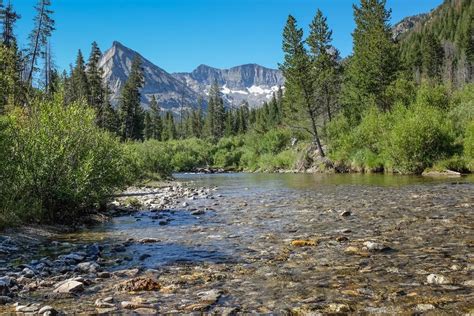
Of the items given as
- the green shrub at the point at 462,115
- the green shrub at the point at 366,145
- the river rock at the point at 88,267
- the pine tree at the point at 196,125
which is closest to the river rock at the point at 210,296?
the river rock at the point at 88,267

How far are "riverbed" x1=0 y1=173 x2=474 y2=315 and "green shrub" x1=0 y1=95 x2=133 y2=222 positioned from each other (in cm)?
166

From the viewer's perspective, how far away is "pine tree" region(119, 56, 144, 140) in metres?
89.8

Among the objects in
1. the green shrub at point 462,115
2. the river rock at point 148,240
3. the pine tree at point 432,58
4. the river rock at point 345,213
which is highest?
the pine tree at point 432,58

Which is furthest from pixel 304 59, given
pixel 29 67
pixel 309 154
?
pixel 29 67

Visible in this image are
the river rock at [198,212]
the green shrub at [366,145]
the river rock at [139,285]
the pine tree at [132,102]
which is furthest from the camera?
the pine tree at [132,102]

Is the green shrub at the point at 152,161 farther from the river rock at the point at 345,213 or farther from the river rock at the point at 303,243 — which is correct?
the river rock at the point at 303,243

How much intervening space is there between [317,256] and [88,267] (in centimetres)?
471

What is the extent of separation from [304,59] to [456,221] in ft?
167

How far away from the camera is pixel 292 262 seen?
888 centimetres

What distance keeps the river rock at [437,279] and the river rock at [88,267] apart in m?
6.10

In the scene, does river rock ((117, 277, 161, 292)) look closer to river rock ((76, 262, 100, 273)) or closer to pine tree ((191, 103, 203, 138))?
river rock ((76, 262, 100, 273))

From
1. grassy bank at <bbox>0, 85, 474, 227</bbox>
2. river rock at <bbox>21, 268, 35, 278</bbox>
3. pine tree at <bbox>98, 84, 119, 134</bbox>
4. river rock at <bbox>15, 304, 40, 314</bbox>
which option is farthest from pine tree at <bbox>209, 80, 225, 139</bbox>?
river rock at <bbox>15, 304, 40, 314</bbox>

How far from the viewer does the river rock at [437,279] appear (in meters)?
6.89

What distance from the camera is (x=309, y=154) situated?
63531mm
